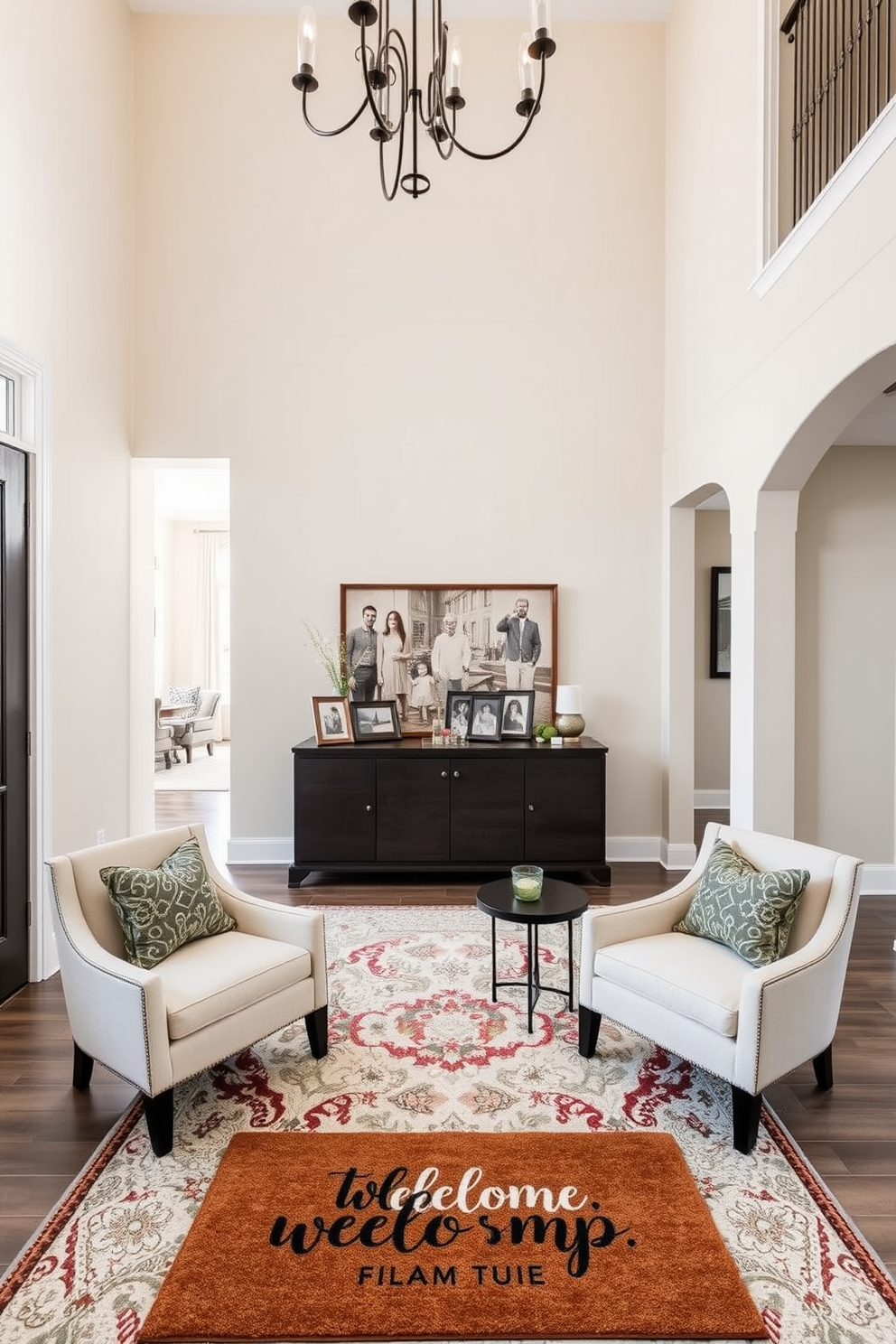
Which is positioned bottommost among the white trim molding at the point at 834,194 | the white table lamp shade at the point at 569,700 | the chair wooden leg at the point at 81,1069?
the chair wooden leg at the point at 81,1069

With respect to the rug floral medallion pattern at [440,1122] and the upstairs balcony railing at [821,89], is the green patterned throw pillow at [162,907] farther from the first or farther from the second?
the upstairs balcony railing at [821,89]

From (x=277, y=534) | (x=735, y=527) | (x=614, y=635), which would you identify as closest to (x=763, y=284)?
(x=735, y=527)

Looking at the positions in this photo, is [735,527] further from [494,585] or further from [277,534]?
[277,534]

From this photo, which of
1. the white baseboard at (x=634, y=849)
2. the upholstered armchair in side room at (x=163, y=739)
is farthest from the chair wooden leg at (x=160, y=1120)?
the upholstered armchair in side room at (x=163, y=739)

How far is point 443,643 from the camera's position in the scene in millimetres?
5375

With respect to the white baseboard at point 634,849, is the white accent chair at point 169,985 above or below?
above

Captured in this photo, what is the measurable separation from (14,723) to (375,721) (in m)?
2.18

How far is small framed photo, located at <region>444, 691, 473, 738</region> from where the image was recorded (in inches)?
203

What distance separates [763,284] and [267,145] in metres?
3.55

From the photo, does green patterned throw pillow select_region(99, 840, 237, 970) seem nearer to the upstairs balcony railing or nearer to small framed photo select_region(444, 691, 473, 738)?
small framed photo select_region(444, 691, 473, 738)

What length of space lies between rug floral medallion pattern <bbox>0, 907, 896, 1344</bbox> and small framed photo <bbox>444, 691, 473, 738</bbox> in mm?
1718

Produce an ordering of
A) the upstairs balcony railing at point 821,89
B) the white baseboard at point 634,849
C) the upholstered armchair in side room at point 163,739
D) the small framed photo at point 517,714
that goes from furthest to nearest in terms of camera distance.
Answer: the upholstered armchair in side room at point 163,739
the white baseboard at point 634,849
the small framed photo at point 517,714
the upstairs balcony railing at point 821,89

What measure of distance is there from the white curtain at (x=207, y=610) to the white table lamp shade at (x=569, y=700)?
313 inches

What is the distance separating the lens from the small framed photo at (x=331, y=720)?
4.94 metres
